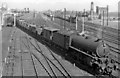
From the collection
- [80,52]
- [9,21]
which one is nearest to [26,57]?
[80,52]

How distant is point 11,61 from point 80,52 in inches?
385

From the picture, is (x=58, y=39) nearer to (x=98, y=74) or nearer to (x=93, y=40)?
(x=93, y=40)

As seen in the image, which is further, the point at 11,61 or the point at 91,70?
the point at 11,61

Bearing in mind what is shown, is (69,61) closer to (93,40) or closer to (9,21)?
(93,40)

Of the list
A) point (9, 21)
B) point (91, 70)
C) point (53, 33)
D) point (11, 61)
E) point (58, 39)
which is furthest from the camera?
point (9, 21)

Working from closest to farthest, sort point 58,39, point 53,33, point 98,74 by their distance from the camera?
point 98,74
point 58,39
point 53,33

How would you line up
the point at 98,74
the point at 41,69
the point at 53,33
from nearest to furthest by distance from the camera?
the point at 98,74 → the point at 41,69 → the point at 53,33

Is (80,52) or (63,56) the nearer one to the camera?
(80,52)

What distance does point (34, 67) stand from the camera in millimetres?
26500

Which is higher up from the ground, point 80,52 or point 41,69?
point 80,52

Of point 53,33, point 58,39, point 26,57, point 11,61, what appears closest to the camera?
point 11,61

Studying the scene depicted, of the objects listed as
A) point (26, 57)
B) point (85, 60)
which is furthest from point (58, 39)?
point (85, 60)

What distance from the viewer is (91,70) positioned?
78.2 ft

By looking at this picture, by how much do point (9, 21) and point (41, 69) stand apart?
271ft
